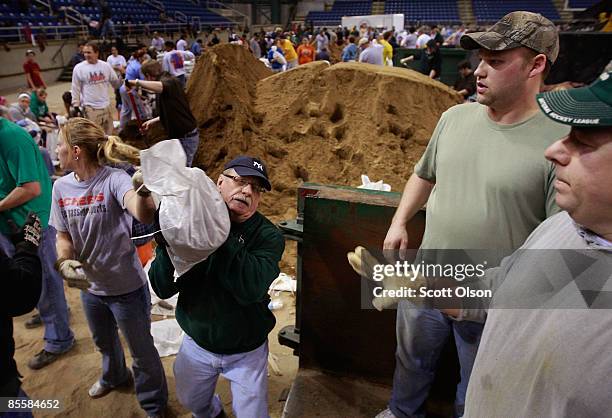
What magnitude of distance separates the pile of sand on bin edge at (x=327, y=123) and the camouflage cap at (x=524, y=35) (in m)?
4.24

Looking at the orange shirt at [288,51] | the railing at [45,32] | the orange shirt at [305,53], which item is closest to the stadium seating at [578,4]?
the orange shirt at [305,53]

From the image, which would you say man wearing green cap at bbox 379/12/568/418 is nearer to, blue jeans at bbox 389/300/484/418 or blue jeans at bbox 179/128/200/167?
blue jeans at bbox 389/300/484/418

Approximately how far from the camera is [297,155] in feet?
21.5

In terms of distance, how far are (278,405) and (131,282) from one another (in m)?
1.28

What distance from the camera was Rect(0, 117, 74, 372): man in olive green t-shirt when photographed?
276 centimetres

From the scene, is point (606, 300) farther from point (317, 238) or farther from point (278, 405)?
point (278, 405)

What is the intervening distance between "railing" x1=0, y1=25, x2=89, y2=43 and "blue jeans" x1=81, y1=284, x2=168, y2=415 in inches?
644

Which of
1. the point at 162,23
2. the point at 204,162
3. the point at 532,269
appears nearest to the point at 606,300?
the point at 532,269

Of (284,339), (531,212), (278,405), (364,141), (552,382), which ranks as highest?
(531,212)

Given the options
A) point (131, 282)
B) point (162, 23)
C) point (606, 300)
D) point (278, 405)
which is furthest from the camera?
point (162, 23)

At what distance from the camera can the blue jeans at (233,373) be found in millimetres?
2088

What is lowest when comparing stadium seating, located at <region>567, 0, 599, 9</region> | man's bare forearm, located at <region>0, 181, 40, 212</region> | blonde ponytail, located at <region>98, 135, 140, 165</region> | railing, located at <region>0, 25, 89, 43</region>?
man's bare forearm, located at <region>0, 181, 40, 212</region>

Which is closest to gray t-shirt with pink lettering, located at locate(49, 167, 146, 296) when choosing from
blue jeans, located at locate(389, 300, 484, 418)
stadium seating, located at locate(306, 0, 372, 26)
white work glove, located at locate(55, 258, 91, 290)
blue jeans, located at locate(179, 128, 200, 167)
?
white work glove, located at locate(55, 258, 91, 290)

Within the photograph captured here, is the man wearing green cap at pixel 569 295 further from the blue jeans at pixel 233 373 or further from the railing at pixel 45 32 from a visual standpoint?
the railing at pixel 45 32
